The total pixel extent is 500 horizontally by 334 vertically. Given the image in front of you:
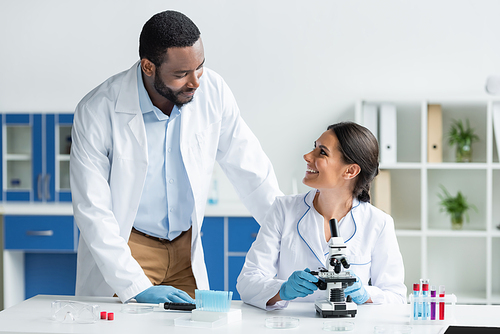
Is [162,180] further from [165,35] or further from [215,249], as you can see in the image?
[215,249]

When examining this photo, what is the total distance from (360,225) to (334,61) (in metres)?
2.20

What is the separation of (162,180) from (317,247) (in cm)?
62

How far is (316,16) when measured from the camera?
12.3 ft

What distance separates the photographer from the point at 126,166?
1.84 meters

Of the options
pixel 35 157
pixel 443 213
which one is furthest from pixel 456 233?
pixel 35 157

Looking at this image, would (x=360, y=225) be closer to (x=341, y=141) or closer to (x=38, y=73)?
(x=341, y=141)

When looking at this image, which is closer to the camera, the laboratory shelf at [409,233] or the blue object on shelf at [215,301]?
the blue object on shelf at [215,301]

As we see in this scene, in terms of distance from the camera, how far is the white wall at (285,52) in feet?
12.1

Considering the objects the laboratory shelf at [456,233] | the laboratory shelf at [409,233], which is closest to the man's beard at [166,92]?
the laboratory shelf at [409,233]

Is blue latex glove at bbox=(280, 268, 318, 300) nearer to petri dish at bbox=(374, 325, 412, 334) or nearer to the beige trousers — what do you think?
petri dish at bbox=(374, 325, 412, 334)

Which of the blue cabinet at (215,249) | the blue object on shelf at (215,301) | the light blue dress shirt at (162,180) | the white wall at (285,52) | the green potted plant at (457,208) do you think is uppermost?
the white wall at (285,52)

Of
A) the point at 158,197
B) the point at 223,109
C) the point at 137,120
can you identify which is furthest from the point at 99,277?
the point at 223,109

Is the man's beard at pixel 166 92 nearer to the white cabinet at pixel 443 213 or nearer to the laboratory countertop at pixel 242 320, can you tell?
the laboratory countertop at pixel 242 320

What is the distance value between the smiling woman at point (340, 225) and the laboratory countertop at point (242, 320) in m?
0.16
